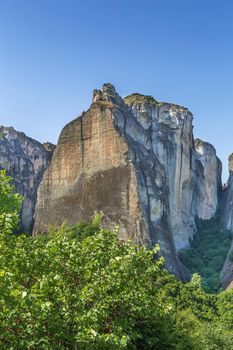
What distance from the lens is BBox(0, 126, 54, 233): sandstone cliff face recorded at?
90762 mm

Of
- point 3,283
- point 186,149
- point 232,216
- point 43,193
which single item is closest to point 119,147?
point 43,193

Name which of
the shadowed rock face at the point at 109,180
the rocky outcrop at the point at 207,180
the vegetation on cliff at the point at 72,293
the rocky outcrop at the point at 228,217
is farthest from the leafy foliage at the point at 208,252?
the vegetation on cliff at the point at 72,293

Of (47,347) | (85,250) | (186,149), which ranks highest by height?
(186,149)

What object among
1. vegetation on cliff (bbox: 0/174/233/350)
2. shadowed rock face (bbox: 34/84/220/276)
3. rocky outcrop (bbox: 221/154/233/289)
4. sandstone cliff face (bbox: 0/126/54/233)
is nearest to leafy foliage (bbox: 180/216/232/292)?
rocky outcrop (bbox: 221/154/233/289)

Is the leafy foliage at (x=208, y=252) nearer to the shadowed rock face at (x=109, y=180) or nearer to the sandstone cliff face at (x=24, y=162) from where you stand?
the shadowed rock face at (x=109, y=180)

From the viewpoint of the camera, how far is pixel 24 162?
9494cm

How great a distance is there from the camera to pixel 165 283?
178 feet

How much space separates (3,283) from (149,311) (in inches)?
244

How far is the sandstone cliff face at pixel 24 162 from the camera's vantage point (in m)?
90.8

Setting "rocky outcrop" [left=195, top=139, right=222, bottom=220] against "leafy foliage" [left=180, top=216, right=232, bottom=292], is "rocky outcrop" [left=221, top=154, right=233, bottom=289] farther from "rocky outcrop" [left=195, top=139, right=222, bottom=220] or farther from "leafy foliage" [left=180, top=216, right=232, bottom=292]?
"rocky outcrop" [left=195, top=139, right=222, bottom=220]

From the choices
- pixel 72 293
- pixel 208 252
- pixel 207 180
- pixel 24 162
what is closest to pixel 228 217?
pixel 207 180

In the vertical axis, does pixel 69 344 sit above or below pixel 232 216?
below

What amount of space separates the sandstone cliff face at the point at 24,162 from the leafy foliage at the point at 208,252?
2854 cm

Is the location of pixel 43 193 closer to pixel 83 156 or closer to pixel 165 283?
pixel 83 156
